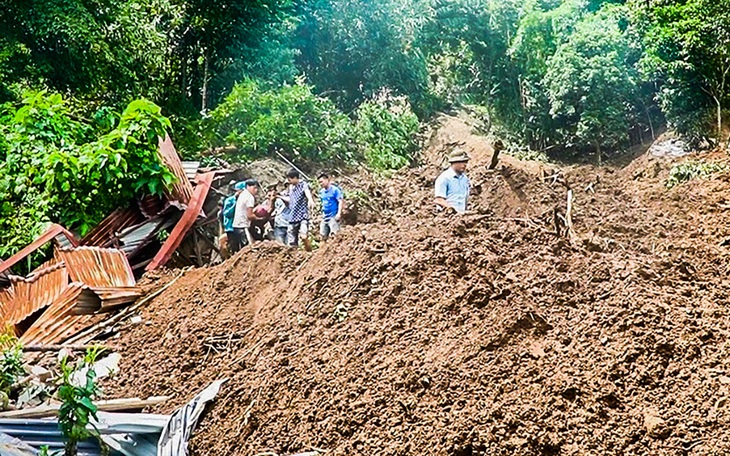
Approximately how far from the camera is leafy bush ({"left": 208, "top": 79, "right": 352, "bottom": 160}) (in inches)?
637

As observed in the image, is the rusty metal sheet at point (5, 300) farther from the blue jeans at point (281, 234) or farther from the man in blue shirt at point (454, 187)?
the man in blue shirt at point (454, 187)

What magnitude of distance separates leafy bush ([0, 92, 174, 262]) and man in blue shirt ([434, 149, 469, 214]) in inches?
137

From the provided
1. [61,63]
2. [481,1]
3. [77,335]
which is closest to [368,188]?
[61,63]

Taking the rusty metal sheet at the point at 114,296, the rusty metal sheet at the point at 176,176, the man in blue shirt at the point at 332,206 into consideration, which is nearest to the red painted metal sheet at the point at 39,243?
the rusty metal sheet at the point at 176,176

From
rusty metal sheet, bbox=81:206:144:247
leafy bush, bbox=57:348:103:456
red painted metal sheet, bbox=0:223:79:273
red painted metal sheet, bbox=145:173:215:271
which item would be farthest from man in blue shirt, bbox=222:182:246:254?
leafy bush, bbox=57:348:103:456

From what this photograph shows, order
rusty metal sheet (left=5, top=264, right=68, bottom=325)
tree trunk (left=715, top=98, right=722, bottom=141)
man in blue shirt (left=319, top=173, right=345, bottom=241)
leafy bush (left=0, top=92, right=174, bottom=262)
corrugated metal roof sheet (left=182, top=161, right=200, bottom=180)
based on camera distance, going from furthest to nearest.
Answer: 1. tree trunk (left=715, top=98, right=722, bottom=141)
2. corrugated metal roof sheet (left=182, top=161, right=200, bottom=180)
3. man in blue shirt (left=319, top=173, right=345, bottom=241)
4. leafy bush (left=0, top=92, right=174, bottom=262)
5. rusty metal sheet (left=5, top=264, right=68, bottom=325)

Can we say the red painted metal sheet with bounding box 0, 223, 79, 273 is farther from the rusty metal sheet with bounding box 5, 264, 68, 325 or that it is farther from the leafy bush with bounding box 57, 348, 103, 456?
the leafy bush with bounding box 57, 348, 103, 456

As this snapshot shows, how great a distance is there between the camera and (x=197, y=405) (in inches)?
159

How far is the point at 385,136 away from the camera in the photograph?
20.9 m

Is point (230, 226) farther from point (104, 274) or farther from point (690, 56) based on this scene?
point (690, 56)

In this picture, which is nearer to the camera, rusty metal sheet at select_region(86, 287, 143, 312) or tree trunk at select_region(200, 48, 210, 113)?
rusty metal sheet at select_region(86, 287, 143, 312)

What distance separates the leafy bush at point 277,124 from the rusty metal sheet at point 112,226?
7.66 meters

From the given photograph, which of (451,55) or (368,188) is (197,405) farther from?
(451,55)

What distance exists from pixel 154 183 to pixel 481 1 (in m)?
21.3
